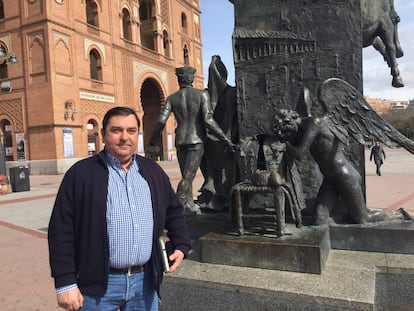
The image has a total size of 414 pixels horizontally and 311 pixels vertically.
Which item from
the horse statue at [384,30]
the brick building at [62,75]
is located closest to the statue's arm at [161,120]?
the horse statue at [384,30]

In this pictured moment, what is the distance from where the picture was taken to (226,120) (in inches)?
174

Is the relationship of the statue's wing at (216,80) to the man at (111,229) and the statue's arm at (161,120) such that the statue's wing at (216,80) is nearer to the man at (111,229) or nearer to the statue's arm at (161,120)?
the statue's arm at (161,120)

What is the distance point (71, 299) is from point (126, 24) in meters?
30.4

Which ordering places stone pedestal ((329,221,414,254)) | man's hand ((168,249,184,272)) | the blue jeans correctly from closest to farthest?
the blue jeans
man's hand ((168,249,184,272))
stone pedestal ((329,221,414,254))

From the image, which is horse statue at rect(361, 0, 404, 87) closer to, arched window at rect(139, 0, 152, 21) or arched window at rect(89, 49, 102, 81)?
arched window at rect(89, 49, 102, 81)

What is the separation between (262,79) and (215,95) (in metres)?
0.80

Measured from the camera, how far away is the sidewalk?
13.4 ft

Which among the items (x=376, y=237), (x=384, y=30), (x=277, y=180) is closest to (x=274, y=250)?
(x=277, y=180)

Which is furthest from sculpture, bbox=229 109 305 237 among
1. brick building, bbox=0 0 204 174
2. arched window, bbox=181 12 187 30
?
arched window, bbox=181 12 187 30

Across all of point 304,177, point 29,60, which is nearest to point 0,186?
point 29,60

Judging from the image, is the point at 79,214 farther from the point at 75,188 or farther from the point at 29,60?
the point at 29,60

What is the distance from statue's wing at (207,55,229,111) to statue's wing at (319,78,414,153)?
4.72 feet

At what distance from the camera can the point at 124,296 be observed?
2.03 meters

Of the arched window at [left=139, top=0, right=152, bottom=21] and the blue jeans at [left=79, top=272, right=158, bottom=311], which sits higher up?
the arched window at [left=139, top=0, right=152, bottom=21]
